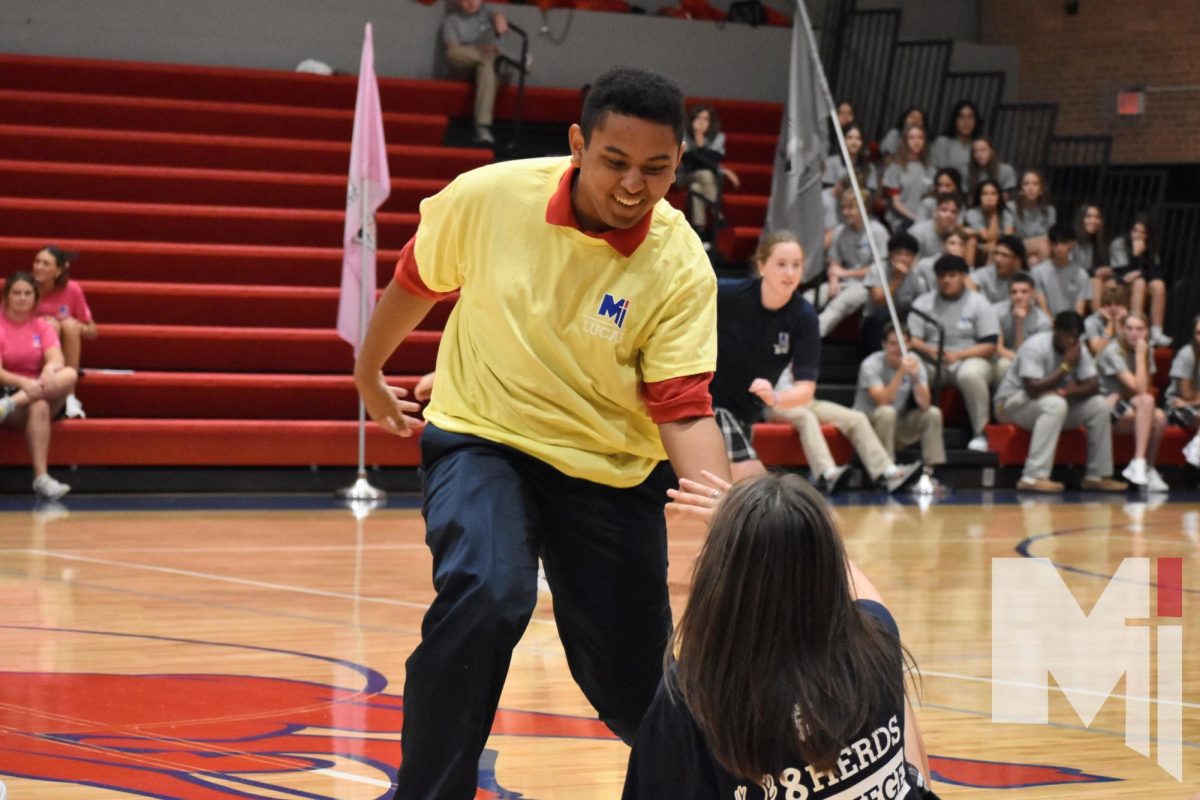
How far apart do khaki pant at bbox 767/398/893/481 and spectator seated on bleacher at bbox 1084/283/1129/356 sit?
7.32 feet

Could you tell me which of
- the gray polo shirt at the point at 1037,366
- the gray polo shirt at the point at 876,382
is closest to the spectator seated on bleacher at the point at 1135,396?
the gray polo shirt at the point at 1037,366

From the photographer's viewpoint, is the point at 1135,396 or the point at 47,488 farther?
the point at 1135,396

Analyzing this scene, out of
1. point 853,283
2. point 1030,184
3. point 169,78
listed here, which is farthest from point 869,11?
point 169,78

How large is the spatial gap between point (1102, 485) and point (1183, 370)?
131 centimetres

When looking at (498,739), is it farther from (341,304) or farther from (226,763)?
(341,304)

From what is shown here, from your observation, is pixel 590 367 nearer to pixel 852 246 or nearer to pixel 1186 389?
pixel 852 246

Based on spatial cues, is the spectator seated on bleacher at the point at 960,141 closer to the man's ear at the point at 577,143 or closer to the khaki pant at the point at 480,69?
the khaki pant at the point at 480,69

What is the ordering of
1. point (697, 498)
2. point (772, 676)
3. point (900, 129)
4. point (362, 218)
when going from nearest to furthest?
point (772, 676), point (697, 498), point (362, 218), point (900, 129)

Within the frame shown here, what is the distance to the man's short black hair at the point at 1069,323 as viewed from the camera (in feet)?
38.8

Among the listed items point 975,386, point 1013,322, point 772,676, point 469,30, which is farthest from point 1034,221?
point 772,676

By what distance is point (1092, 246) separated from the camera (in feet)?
44.7

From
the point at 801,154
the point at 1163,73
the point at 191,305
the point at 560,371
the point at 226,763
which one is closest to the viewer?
the point at 560,371

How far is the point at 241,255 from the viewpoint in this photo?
462 inches

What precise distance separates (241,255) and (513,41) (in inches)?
153
